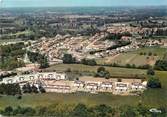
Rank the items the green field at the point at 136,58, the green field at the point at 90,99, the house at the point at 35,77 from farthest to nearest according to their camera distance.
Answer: the green field at the point at 136,58, the house at the point at 35,77, the green field at the point at 90,99

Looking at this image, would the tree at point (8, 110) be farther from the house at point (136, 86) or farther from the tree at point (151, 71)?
the tree at point (151, 71)

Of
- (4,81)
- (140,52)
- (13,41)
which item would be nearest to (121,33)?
(140,52)

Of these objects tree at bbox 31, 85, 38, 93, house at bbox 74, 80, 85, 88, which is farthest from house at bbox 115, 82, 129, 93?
tree at bbox 31, 85, 38, 93

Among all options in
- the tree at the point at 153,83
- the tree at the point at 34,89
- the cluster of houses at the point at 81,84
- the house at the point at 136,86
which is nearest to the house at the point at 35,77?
the cluster of houses at the point at 81,84

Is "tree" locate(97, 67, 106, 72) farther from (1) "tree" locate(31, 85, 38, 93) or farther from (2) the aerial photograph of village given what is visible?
(1) "tree" locate(31, 85, 38, 93)

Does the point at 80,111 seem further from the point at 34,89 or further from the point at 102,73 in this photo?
the point at 102,73

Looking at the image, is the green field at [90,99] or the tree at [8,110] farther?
the green field at [90,99]
